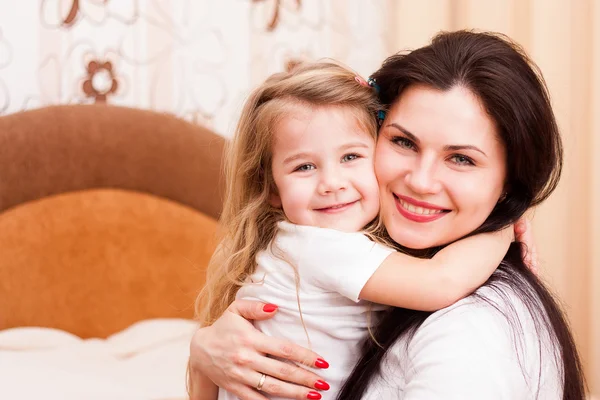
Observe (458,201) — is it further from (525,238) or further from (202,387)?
(202,387)

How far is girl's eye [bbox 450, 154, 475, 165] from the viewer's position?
1.31 metres

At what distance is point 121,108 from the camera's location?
2.50 metres

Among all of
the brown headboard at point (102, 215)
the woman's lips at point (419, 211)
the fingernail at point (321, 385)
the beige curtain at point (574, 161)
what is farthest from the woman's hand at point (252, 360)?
the beige curtain at point (574, 161)

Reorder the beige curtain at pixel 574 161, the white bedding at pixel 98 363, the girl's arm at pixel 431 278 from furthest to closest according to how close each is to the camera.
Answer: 1. the beige curtain at pixel 574 161
2. the white bedding at pixel 98 363
3. the girl's arm at pixel 431 278

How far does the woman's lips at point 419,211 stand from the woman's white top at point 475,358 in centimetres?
17

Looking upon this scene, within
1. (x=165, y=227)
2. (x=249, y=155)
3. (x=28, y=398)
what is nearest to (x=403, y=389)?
(x=249, y=155)

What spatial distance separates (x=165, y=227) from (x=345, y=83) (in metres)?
1.24

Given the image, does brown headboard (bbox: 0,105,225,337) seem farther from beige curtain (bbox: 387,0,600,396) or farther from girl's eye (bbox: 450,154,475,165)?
girl's eye (bbox: 450,154,475,165)

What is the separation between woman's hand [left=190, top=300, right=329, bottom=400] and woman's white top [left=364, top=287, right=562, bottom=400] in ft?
0.43

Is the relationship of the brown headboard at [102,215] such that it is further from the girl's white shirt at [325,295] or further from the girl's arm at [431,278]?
the girl's arm at [431,278]

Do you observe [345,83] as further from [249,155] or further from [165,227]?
[165,227]

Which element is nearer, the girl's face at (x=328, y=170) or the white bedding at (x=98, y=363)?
the girl's face at (x=328, y=170)

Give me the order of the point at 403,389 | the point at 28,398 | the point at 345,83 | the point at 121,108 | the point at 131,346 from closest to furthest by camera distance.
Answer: the point at 403,389 < the point at 345,83 < the point at 28,398 < the point at 131,346 < the point at 121,108

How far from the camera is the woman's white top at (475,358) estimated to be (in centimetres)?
110
